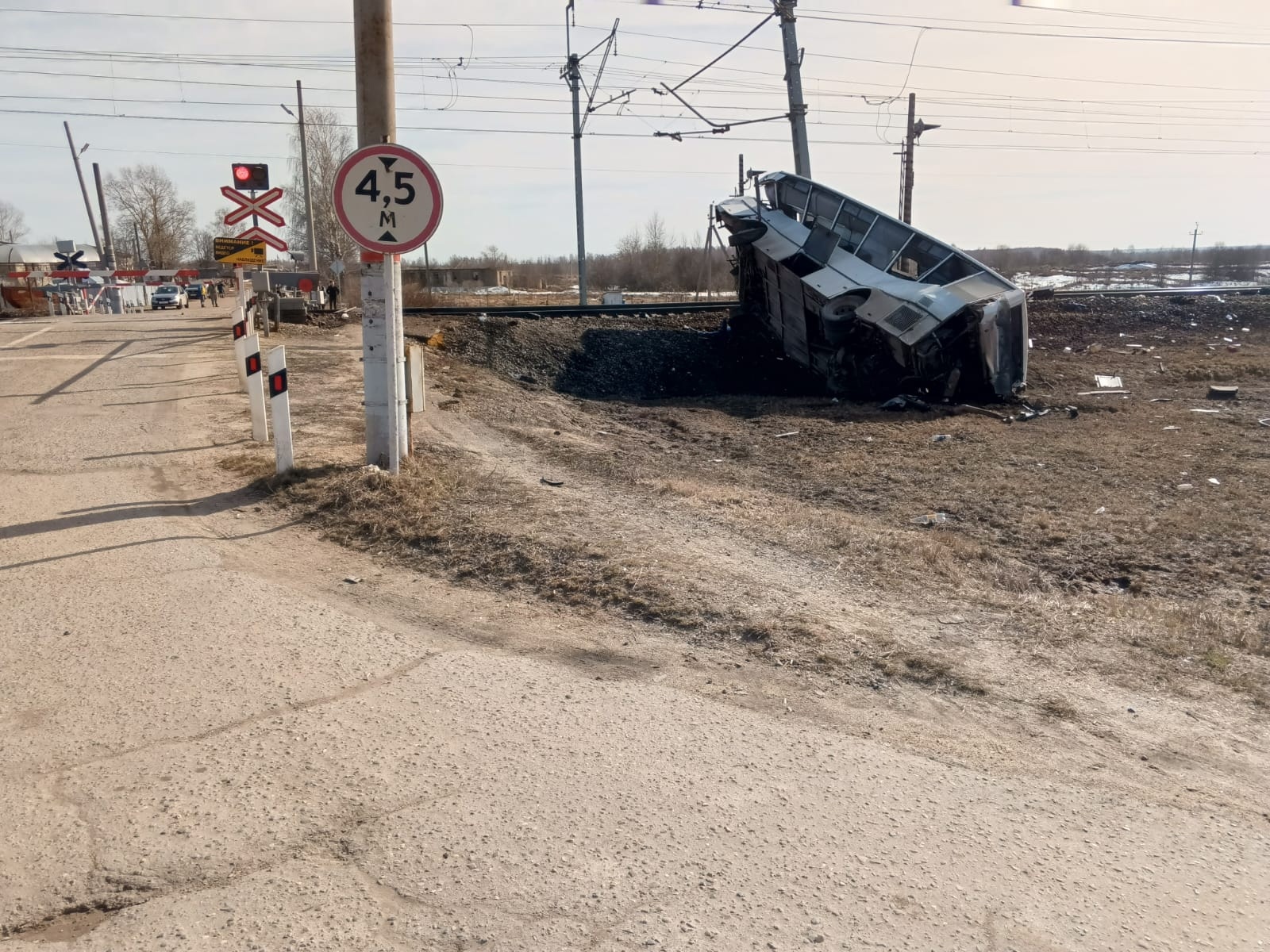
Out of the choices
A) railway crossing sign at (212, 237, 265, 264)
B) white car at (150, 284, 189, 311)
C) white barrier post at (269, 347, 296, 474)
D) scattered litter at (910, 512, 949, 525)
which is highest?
white car at (150, 284, 189, 311)

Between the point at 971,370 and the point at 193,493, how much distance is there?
36.0 feet

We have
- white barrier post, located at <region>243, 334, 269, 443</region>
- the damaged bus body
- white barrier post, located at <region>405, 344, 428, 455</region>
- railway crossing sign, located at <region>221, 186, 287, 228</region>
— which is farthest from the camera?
the damaged bus body

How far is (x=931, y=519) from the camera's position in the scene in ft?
23.7

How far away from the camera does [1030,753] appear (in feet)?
11.9

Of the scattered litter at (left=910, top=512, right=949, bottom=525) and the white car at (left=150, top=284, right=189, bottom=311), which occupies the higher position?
the white car at (left=150, top=284, right=189, bottom=311)

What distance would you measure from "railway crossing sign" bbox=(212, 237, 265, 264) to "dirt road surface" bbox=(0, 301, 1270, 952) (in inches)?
293

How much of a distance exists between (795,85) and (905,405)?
1092cm

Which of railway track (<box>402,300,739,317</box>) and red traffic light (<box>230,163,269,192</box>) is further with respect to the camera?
railway track (<box>402,300,739,317</box>)

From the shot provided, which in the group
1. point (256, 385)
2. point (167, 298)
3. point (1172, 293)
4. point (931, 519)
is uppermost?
point (167, 298)

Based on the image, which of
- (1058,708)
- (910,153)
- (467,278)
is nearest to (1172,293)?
(910,153)

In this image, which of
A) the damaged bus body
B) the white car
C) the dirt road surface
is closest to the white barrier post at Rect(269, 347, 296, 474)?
the dirt road surface

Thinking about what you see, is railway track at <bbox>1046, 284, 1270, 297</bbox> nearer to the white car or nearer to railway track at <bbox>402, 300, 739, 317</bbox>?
railway track at <bbox>402, 300, 739, 317</bbox>

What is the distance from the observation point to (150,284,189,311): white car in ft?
149

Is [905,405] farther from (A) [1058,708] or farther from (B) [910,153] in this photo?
(B) [910,153]
